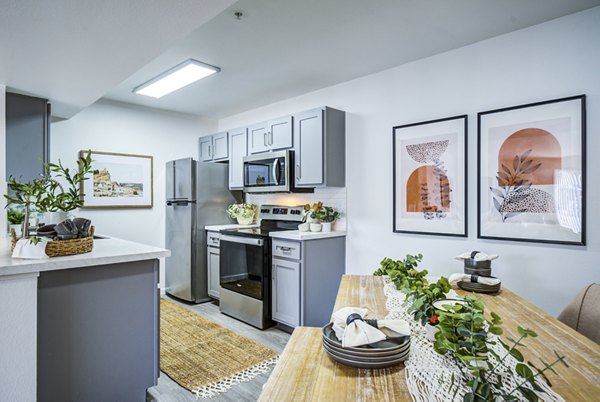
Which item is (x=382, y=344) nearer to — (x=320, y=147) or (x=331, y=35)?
(x=331, y=35)

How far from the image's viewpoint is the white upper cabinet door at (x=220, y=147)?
471 cm

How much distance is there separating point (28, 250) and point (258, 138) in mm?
2804

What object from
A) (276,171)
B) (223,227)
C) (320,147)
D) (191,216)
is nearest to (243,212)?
(223,227)

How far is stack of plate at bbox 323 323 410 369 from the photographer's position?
0.97 metres

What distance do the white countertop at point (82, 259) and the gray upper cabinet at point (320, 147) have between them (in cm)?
185

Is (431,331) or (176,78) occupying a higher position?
(176,78)

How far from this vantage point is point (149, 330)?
2072 mm

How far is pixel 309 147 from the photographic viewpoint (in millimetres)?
3584

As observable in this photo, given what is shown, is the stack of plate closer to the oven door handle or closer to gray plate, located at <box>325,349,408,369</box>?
gray plate, located at <box>325,349,408,369</box>

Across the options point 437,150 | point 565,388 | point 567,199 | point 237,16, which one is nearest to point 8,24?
point 237,16

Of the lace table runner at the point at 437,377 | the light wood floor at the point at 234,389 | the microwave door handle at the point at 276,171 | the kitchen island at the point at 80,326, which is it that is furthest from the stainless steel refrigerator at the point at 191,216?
the lace table runner at the point at 437,377

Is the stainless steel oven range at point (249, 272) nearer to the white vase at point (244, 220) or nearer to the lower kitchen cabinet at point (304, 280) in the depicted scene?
the lower kitchen cabinet at point (304, 280)

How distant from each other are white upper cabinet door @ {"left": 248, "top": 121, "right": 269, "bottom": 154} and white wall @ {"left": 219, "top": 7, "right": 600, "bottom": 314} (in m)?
0.65

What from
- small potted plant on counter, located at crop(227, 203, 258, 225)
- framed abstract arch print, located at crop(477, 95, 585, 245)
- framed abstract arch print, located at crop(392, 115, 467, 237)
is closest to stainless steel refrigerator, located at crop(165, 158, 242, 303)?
small potted plant on counter, located at crop(227, 203, 258, 225)
